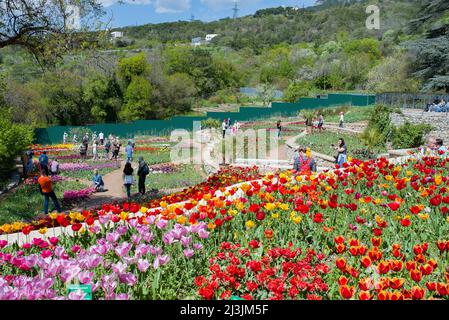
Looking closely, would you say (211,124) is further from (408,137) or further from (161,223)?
(161,223)

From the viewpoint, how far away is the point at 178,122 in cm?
4044

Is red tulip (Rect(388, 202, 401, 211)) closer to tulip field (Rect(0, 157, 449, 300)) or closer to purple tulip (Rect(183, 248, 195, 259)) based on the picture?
tulip field (Rect(0, 157, 449, 300))

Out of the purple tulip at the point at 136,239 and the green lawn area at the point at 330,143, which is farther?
the green lawn area at the point at 330,143

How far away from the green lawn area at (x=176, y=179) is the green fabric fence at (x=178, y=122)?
1979 centimetres

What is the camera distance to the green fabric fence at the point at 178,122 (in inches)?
1464

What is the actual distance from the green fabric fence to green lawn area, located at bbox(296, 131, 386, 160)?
14729 millimetres

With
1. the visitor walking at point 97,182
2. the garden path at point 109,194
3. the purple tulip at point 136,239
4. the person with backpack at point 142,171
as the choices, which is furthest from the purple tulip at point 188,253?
the visitor walking at point 97,182

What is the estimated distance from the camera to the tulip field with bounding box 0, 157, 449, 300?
353 centimetres

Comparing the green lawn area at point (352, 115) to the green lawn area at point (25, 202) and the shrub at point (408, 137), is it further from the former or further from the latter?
the green lawn area at point (25, 202)

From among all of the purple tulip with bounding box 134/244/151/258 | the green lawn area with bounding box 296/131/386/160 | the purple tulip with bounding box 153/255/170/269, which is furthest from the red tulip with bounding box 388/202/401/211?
the green lawn area with bounding box 296/131/386/160

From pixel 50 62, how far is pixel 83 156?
591 inches

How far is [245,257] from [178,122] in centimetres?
3644

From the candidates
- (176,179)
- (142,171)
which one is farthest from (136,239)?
(176,179)
